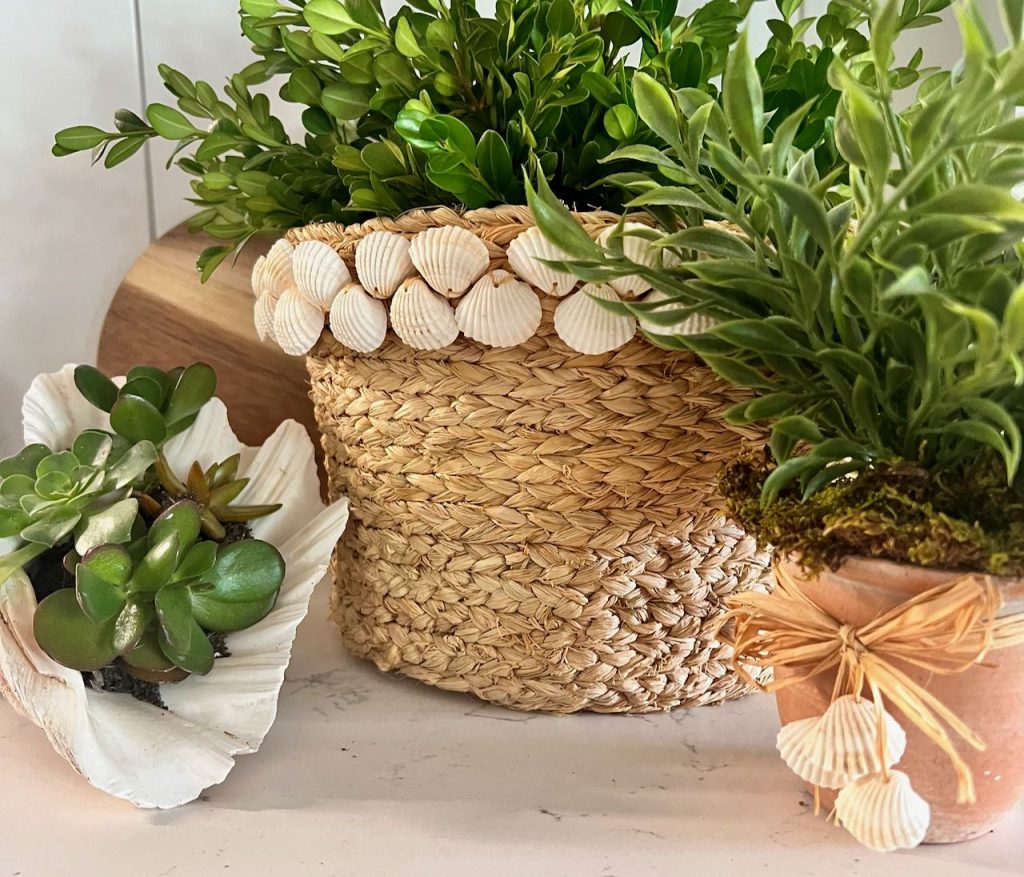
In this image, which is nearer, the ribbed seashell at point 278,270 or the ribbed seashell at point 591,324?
the ribbed seashell at point 591,324

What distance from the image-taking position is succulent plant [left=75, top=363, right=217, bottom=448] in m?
0.54

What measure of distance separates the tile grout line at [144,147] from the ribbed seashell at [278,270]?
32 centimetres

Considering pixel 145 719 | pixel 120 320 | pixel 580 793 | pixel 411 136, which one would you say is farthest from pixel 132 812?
pixel 120 320

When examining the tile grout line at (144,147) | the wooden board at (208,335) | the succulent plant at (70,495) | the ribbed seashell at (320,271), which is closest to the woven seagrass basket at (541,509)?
the ribbed seashell at (320,271)

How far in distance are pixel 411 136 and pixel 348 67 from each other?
92 millimetres

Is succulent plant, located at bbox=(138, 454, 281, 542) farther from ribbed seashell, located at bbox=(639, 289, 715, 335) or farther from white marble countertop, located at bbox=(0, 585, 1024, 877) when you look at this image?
ribbed seashell, located at bbox=(639, 289, 715, 335)

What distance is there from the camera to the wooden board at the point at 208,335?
792 millimetres

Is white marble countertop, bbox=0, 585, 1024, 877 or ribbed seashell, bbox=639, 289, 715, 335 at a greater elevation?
ribbed seashell, bbox=639, 289, 715, 335

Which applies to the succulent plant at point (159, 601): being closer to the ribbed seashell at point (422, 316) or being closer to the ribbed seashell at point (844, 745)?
the ribbed seashell at point (422, 316)

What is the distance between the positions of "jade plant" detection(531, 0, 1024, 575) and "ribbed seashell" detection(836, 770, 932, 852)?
9cm

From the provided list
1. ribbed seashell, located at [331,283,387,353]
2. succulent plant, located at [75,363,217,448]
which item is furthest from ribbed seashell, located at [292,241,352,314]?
succulent plant, located at [75,363,217,448]

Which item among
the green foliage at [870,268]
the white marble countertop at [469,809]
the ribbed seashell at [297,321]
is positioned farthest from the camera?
the ribbed seashell at [297,321]

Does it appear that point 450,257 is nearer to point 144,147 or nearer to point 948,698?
point 948,698

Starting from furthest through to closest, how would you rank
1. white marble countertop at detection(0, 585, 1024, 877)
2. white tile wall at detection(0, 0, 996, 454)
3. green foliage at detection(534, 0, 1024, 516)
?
1. white tile wall at detection(0, 0, 996, 454)
2. white marble countertop at detection(0, 585, 1024, 877)
3. green foliage at detection(534, 0, 1024, 516)
